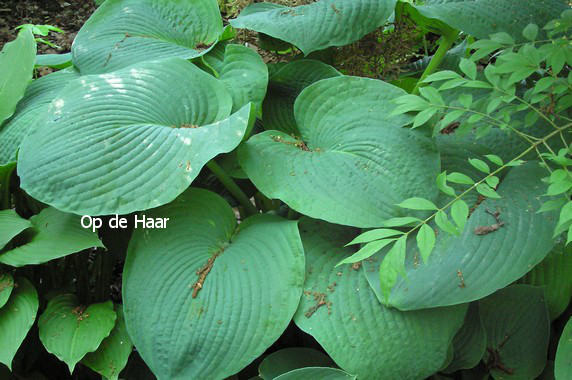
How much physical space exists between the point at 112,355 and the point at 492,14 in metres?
1.08

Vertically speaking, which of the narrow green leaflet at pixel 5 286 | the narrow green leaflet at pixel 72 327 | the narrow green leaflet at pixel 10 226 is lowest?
the narrow green leaflet at pixel 72 327

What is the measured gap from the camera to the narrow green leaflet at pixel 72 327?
Answer: 1085 mm

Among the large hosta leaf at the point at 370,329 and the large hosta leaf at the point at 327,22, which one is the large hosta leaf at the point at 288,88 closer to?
the large hosta leaf at the point at 327,22

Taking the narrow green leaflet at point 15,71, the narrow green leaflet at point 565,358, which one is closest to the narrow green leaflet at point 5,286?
the narrow green leaflet at point 15,71

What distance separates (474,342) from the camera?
114 cm

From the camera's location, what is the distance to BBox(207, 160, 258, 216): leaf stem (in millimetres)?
1226

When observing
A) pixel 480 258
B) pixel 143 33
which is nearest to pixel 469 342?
pixel 480 258

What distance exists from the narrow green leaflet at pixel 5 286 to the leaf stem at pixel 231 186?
0.44m

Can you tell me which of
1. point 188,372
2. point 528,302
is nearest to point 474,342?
point 528,302

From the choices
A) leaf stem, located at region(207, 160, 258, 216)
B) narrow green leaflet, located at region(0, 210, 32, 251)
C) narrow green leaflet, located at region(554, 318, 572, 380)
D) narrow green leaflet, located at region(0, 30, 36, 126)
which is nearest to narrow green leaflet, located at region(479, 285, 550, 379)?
narrow green leaflet, located at region(554, 318, 572, 380)

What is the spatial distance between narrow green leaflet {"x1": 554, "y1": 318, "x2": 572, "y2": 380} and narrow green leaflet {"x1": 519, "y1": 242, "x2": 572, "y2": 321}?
15cm

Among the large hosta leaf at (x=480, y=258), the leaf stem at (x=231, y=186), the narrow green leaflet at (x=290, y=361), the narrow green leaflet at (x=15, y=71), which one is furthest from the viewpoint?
the narrow green leaflet at (x=15, y=71)

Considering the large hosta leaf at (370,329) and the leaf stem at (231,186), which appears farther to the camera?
the leaf stem at (231,186)

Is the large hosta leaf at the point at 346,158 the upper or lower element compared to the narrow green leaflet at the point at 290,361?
upper
